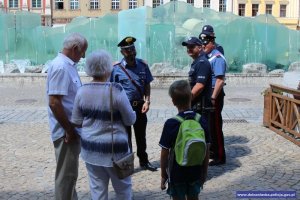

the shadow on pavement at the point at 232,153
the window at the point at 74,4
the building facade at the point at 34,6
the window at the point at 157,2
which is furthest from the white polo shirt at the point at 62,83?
the window at the point at 74,4

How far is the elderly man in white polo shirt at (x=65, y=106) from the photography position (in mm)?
4082

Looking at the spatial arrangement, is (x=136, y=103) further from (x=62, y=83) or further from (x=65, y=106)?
(x=62, y=83)

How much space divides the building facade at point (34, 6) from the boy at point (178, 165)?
6214 centimetres

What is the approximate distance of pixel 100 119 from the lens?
Result: 150 inches

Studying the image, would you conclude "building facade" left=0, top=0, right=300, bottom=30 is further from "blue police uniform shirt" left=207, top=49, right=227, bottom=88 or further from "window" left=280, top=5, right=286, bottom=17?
"blue police uniform shirt" left=207, top=49, right=227, bottom=88

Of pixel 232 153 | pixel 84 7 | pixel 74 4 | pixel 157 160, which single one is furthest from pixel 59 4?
pixel 157 160

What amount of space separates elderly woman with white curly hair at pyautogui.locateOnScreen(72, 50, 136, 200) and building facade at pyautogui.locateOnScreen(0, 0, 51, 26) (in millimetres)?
61896

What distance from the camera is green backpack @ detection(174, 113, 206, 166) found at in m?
3.66

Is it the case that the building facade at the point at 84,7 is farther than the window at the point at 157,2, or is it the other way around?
the window at the point at 157,2

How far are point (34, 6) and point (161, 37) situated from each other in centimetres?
4725

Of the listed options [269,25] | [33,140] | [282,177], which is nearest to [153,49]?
[269,25]

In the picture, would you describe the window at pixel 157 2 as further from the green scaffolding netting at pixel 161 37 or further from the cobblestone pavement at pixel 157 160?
the cobblestone pavement at pixel 157 160

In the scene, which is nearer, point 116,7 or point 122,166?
point 122,166

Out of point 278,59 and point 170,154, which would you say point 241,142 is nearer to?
point 170,154
